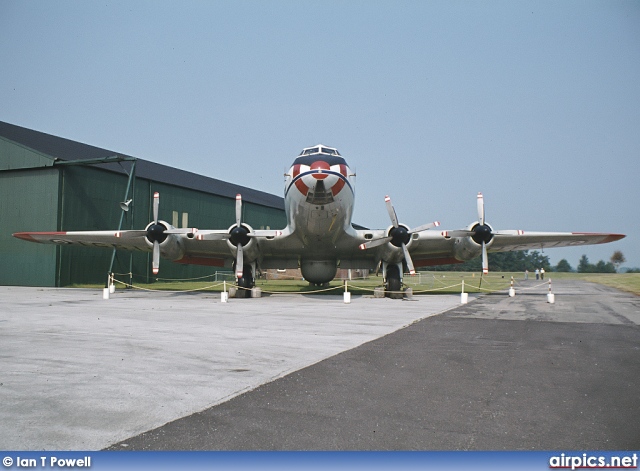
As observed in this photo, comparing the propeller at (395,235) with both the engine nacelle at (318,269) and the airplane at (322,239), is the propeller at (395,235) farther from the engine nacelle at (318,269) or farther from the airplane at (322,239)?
the engine nacelle at (318,269)

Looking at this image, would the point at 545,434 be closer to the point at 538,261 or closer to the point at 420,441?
the point at 420,441

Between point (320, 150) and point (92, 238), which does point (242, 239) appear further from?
point (92, 238)

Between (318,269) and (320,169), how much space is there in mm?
8445

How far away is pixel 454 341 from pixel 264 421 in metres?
5.98

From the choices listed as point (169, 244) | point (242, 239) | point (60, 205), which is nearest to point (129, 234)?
point (169, 244)

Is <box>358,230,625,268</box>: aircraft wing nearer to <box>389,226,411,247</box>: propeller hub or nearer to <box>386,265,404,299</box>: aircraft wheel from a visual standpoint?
<box>389,226,411,247</box>: propeller hub

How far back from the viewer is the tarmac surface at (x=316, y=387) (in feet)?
13.7

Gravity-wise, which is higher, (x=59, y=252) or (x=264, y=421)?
(x=59, y=252)

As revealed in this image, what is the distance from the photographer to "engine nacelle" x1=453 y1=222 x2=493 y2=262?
2203 centimetres

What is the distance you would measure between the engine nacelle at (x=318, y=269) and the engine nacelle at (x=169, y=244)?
6.46m

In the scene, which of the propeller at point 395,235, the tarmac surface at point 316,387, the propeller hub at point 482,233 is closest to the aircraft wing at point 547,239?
the propeller hub at point 482,233

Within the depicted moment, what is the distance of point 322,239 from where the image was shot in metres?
22.2

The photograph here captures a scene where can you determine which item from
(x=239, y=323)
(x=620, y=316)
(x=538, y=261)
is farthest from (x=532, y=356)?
(x=538, y=261)

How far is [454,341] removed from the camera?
31.6 ft
